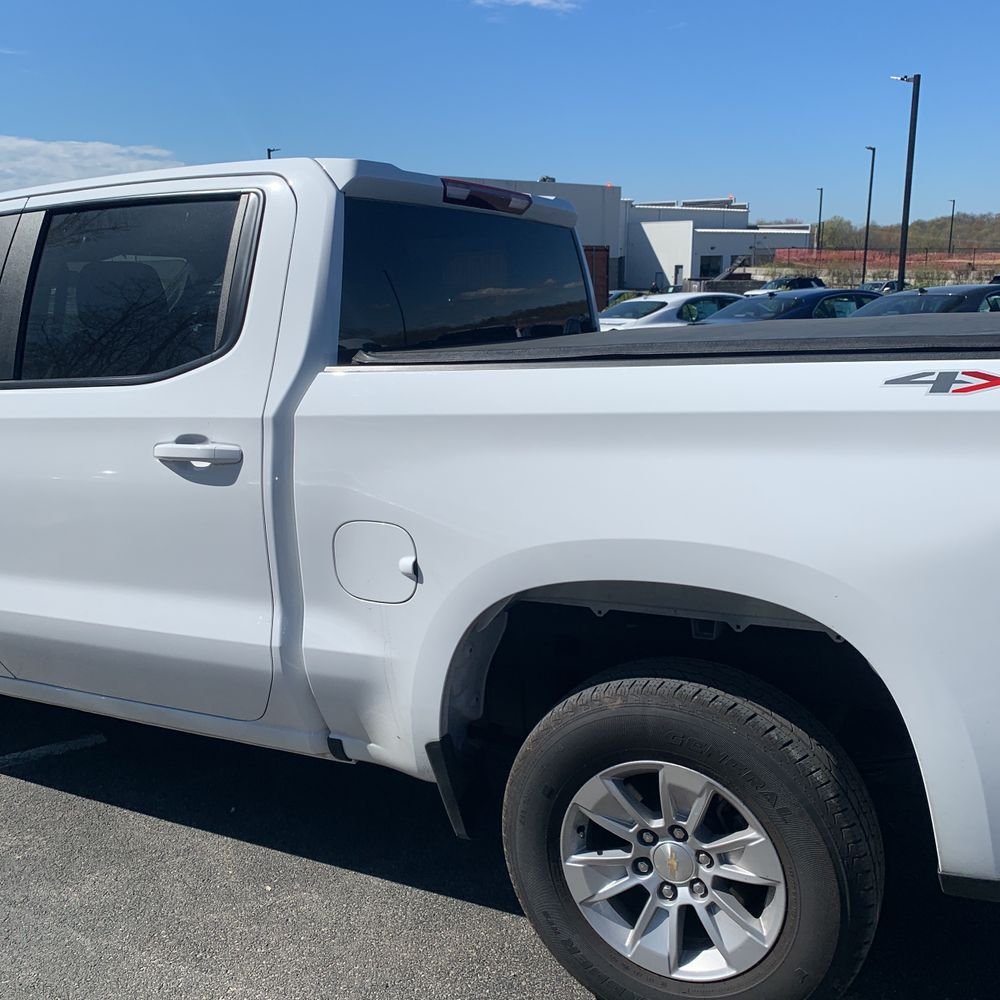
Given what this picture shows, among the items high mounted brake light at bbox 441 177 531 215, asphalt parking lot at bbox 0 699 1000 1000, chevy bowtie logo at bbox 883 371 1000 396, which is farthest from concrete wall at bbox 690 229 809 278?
chevy bowtie logo at bbox 883 371 1000 396

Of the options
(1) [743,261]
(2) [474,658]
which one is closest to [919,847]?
(2) [474,658]

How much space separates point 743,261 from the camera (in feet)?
214

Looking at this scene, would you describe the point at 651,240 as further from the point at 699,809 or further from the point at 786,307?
the point at 699,809

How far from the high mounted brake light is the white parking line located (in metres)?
2.65

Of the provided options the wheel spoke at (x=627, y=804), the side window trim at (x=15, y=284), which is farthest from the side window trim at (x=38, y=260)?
the wheel spoke at (x=627, y=804)

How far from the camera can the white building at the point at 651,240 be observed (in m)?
55.7

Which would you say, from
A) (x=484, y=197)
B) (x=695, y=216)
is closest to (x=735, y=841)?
(x=484, y=197)

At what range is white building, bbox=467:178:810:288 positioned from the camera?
55.7 meters

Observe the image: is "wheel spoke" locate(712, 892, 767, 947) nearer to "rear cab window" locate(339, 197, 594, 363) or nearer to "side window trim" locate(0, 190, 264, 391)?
"rear cab window" locate(339, 197, 594, 363)

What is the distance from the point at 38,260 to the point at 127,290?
0.38 meters

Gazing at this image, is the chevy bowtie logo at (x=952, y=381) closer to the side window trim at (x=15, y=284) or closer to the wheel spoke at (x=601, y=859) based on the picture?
the wheel spoke at (x=601, y=859)

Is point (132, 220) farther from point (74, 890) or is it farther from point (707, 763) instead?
point (707, 763)

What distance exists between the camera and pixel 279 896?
125 inches

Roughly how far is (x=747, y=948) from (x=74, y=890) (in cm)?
204
